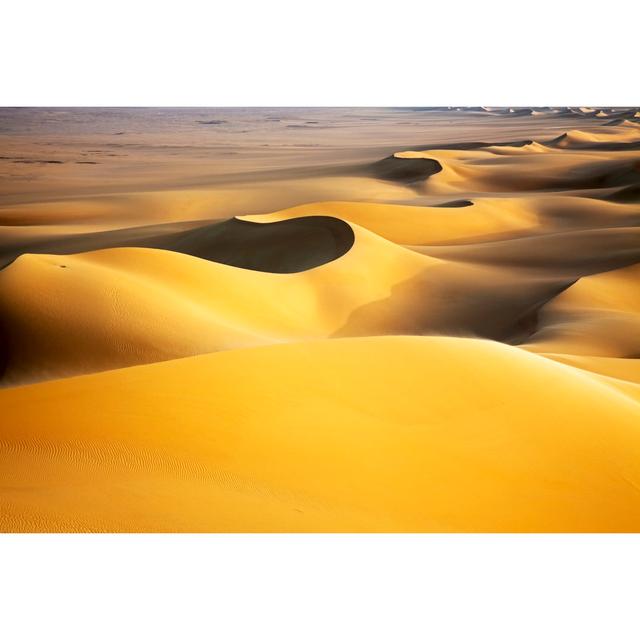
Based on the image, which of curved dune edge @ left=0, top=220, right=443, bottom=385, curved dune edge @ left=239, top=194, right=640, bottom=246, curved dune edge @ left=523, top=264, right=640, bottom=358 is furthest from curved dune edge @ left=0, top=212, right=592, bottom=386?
curved dune edge @ left=239, top=194, right=640, bottom=246

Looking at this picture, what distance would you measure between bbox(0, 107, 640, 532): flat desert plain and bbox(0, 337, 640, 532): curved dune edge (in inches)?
0.5

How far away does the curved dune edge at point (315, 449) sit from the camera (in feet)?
9.87

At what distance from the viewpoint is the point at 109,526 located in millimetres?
2730

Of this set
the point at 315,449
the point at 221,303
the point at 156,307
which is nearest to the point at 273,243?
the point at 221,303

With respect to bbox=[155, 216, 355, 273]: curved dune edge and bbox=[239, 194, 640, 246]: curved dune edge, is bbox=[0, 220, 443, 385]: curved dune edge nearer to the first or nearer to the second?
bbox=[155, 216, 355, 273]: curved dune edge

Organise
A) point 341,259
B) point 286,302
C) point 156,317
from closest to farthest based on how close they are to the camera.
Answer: point 156,317
point 286,302
point 341,259

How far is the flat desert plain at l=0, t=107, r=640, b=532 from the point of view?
320cm

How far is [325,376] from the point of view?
4.48m

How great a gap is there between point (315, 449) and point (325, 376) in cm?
94

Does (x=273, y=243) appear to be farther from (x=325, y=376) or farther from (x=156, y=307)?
(x=325, y=376)

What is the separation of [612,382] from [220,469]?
13.3ft

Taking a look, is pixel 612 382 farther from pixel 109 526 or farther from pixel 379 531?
pixel 109 526

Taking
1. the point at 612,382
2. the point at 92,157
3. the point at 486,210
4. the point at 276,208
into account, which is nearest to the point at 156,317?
the point at 612,382

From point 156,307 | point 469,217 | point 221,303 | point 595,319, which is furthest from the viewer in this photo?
point 469,217
